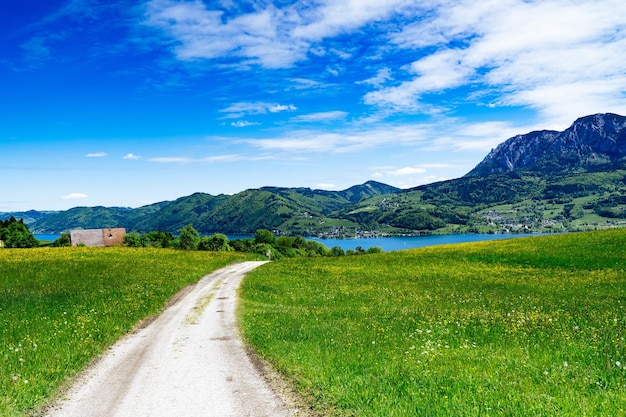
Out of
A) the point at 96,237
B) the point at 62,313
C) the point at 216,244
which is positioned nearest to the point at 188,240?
the point at 216,244

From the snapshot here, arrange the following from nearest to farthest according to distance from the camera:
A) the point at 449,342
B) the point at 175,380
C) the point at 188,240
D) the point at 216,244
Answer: the point at 175,380 < the point at 449,342 < the point at 216,244 < the point at 188,240

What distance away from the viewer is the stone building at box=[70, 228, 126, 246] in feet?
384

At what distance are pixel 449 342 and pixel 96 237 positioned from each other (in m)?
125

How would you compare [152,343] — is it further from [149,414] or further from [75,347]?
[149,414]

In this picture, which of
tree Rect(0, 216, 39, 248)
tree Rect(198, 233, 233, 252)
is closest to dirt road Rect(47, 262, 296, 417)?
tree Rect(198, 233, 233, 252)

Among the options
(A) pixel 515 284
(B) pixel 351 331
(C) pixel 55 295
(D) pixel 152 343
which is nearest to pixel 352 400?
(B) pixel 351 331

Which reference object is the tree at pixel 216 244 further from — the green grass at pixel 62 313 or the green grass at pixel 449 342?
the green grass at pixel 449 342

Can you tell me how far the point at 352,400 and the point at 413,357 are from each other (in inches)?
160

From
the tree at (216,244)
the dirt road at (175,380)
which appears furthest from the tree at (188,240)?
the dirt road at (175,380)

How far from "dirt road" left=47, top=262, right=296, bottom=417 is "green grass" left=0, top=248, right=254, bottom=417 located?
0.92 metres

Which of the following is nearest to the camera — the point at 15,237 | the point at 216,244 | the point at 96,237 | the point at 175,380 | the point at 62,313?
the point at 175,380

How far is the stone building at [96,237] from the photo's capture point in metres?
117

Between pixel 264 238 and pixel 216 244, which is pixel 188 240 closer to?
pixel 216 244

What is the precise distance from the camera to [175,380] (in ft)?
42.4
